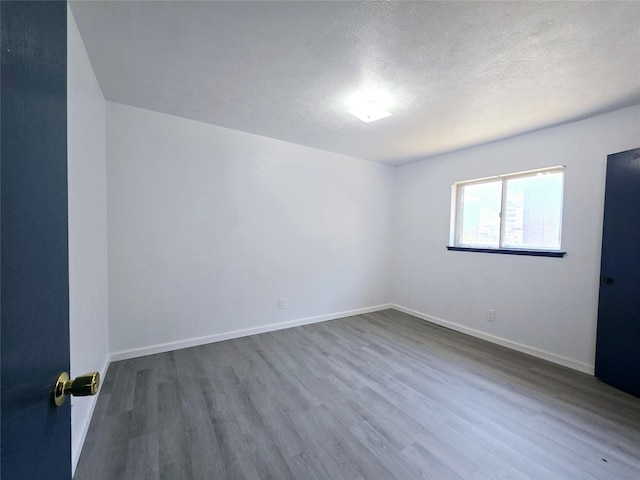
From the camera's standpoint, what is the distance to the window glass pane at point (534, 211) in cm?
259

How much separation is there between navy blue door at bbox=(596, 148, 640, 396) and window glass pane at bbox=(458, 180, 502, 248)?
3.11 ft

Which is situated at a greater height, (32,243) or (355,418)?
(32,243)

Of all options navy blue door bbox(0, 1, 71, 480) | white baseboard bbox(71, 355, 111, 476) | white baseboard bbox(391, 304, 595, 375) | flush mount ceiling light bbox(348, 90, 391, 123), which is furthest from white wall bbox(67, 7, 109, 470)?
white baseboard bbox(391, 304, 595, 375)

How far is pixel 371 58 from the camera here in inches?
63.6

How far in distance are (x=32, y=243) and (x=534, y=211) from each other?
12.0 ft

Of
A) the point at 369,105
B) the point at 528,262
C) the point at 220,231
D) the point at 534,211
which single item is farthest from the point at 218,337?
the point at 534,211

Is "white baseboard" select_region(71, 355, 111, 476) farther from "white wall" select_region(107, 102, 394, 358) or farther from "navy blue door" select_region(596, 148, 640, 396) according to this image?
"navy blue door" select_region(596, 148, 640, 396)

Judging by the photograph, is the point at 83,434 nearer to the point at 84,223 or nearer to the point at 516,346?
the point at 84,223

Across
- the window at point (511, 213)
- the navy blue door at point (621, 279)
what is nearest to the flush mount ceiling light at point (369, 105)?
the window at point (511, 213)

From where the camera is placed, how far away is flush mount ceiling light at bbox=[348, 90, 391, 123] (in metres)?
2.04

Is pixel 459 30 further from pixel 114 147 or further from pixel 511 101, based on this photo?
pixel 114 147

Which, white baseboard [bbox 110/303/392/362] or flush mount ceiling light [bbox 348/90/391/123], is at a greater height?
flush mount ceiling light [bbox 348/90/391/123]

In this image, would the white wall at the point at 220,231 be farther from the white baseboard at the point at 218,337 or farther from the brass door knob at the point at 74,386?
the brass door knob at the point at 74,386

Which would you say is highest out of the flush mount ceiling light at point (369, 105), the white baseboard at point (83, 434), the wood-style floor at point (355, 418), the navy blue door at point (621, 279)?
the flush mount ceiling light at point (369, 105)
